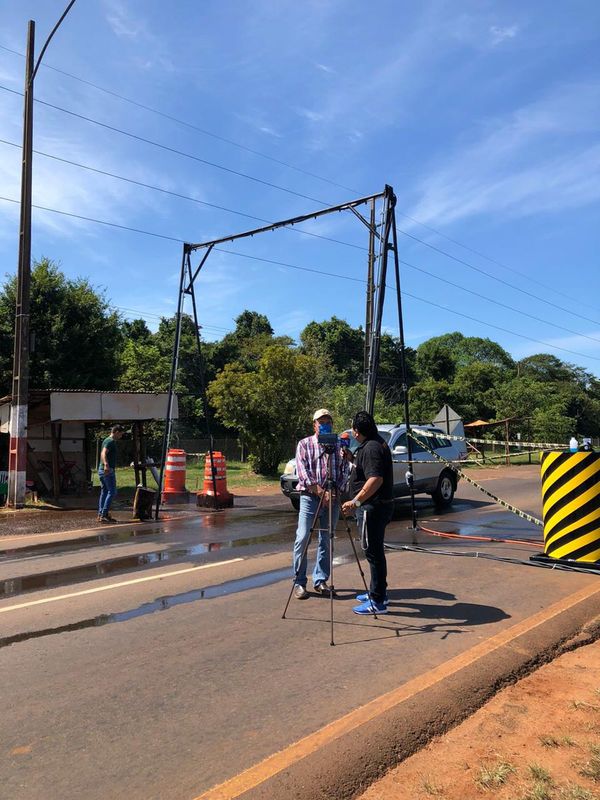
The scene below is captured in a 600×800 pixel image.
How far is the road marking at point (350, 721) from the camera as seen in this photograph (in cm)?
303

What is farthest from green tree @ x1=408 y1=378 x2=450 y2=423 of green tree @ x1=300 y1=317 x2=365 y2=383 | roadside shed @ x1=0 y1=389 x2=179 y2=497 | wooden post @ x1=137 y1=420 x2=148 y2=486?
roadside shed @ x1=0 y1=389 x2=179 y2=497

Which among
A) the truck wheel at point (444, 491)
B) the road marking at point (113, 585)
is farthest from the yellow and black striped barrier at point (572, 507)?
the truck wheel at point (444, 491)

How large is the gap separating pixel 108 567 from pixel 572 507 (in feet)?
19.2

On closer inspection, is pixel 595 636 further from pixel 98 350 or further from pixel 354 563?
pixel 98 350

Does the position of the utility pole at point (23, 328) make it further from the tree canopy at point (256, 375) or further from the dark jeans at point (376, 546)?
the dark jeans at point (376, 546)

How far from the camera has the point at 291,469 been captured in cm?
1384

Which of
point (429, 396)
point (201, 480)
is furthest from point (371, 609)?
point (429, 396)

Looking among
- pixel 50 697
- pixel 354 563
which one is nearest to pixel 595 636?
pixel 354 563

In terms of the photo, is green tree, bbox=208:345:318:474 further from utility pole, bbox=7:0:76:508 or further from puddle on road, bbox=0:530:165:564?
puddle on road, bbox=0:530:165:564

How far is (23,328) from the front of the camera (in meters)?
14.9

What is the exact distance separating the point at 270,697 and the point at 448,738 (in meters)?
1.15

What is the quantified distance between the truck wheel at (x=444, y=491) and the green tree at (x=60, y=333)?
16107 mm

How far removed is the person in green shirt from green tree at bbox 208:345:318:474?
1193cm

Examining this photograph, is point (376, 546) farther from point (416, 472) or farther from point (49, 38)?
point (49, 38)
